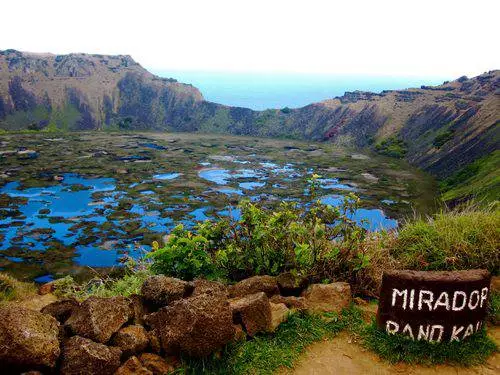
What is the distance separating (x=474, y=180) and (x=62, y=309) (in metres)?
65.5

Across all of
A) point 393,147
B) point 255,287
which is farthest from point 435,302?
point 393,147

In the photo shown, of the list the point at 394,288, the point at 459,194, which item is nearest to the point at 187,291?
the point at 394,288

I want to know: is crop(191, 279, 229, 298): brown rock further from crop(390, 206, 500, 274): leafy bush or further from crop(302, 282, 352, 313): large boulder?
crop(390, 206, 500, 274): leafy bush

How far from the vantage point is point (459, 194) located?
59.5 meters

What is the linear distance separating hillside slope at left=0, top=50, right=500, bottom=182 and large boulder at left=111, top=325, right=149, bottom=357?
88.3 meters

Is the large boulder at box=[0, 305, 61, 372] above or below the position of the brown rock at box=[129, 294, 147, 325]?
above

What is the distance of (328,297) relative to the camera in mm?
8156

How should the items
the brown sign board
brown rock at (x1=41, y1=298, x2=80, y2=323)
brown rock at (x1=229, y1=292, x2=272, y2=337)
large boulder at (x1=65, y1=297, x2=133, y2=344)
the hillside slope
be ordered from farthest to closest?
the hillside slope
brown rock at (x1=229, y1=292, x2=272, y2=337)
the brown sign board
brown rock at (x1=41, y1=298, x2=80, y2=323)
large boulder at (x1=65, y1=297, x2=133, y2=344)

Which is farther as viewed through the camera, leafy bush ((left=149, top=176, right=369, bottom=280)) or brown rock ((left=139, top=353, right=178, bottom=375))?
leafy bush ((left=149, top=176, right=369, bottom=280))

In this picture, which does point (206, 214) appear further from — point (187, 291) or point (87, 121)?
point (87, 121)

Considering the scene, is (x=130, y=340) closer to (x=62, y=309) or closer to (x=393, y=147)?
(x=62, y=309)

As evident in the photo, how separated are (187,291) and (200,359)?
4.76 ft

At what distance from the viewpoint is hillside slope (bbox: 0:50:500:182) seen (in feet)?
333

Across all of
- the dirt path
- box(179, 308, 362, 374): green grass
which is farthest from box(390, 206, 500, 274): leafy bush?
the dirt path
